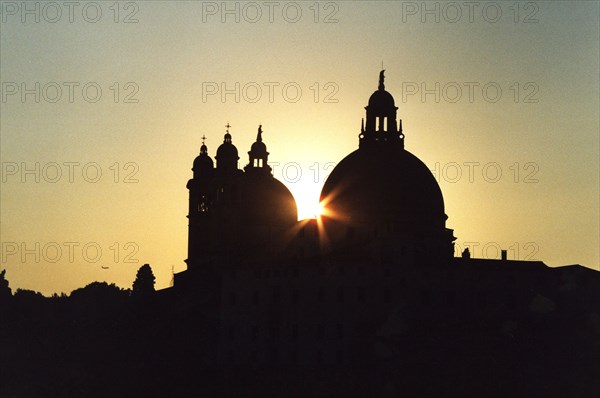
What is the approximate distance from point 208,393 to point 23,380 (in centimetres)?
2672

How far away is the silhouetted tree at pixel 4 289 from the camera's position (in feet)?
573

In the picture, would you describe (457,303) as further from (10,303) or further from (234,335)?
(10,303)

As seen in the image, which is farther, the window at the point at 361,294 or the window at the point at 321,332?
the window at the point at 361,294

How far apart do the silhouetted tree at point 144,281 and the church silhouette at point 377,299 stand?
15687 mm

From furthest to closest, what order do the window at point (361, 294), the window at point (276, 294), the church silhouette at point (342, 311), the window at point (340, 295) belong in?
the window at point (276, 294)
the window at point (340, 295)
the window at point (361, 294)
the church silhouette at point (342, 311)

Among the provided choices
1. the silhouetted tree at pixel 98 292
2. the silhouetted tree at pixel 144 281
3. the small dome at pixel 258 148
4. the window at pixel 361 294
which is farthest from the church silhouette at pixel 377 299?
the silhouetted tree at pixel 98 292

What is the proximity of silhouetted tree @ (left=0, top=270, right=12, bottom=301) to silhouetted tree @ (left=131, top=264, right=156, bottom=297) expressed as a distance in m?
36.7

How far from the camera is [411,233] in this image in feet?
362

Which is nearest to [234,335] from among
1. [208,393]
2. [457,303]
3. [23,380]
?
[208,393]

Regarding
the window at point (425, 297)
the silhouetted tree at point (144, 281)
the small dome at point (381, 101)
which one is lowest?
the window at point (425, 297)

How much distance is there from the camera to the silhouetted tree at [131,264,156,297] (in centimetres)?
13675

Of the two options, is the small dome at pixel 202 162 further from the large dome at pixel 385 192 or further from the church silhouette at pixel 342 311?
the large dome at pixel 385 192

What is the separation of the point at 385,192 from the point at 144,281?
3175cm

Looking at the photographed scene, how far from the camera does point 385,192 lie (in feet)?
372
